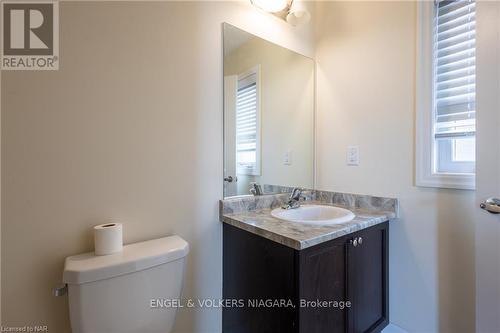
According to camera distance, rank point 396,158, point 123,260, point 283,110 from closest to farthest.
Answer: point 123,260 < point 396,158 < point 283,110

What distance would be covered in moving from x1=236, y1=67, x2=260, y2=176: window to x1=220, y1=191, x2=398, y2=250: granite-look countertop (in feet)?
0.69

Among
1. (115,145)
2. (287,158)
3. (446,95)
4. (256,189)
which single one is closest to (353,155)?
(287,158)

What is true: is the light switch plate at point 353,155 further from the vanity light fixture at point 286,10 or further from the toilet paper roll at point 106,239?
the toilet paper roll at point 106,239

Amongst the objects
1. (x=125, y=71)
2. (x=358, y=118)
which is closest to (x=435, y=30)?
(x=358, y=118)

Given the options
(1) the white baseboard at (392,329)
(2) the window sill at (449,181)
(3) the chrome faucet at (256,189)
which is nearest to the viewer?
(2) the window sill at (449,181)

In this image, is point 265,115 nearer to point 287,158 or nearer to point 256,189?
point 287,158

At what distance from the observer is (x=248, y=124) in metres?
1.45

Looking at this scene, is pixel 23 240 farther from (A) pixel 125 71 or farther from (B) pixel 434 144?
(B) pixel 434 144

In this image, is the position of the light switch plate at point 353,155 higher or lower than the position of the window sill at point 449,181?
higher

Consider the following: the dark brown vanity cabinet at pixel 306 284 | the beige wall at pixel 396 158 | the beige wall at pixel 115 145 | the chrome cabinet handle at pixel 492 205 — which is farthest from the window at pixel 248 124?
the chrome cabinet handle at pixel 492 205

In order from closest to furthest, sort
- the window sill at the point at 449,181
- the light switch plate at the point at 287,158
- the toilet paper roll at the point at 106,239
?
the toilet paper roll at the point at 106,239 < the window sill at the point at 449,181 < the light switch plate at the point at 287,158

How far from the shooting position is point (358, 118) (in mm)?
1476

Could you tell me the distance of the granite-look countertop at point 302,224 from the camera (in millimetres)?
954

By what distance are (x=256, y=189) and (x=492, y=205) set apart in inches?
42.2
